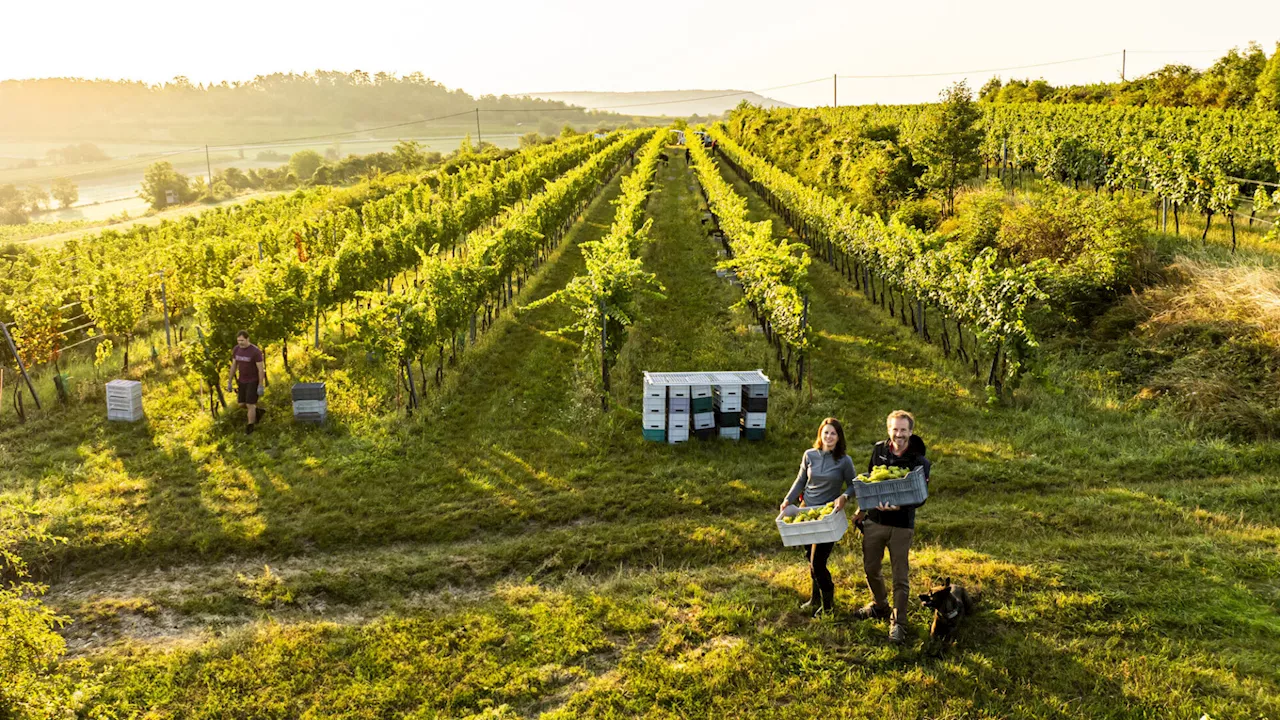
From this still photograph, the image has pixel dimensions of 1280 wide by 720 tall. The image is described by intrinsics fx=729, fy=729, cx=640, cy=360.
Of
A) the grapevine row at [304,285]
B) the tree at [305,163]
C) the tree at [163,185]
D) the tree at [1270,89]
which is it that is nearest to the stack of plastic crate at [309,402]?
the grapevine row at [304,285]

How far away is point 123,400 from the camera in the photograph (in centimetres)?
1260

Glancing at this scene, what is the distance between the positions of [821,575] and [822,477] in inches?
41.7

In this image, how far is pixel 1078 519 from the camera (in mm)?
9039

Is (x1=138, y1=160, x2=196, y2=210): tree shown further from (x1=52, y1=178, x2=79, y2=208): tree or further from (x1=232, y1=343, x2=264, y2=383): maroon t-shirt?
(x1=232, y1=343, x2=264, y2=383): maroon t-shirt

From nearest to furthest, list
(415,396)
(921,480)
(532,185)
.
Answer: (921,480), (415,396), (532,185)

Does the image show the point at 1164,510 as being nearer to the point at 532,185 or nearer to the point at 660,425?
the point at 660,425

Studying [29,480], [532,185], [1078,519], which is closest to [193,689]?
[29,480]

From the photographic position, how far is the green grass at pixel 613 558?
20.1 ft

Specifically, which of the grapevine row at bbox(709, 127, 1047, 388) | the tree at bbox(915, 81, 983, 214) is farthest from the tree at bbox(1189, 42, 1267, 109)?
the grapevine row at bbox(709, 127, 1047, 388)

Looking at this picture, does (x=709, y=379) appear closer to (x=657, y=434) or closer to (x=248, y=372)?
(x=657, y=434)

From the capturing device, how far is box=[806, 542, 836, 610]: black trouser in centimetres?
652

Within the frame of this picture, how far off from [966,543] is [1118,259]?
39.5 ft

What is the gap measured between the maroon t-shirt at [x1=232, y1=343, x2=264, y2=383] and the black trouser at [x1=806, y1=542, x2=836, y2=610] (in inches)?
381

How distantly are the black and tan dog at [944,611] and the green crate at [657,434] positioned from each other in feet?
18.3
